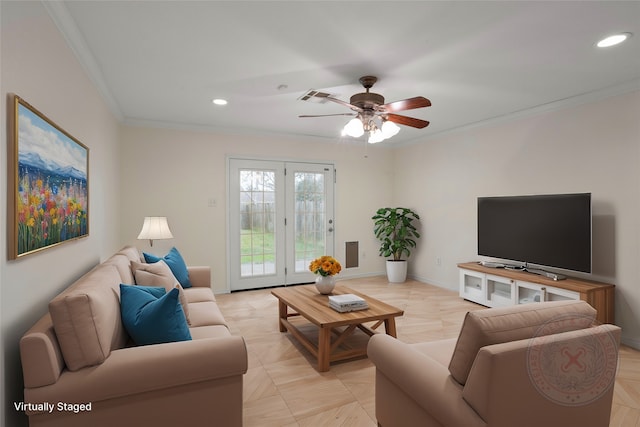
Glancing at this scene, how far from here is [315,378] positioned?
2568 millimetres

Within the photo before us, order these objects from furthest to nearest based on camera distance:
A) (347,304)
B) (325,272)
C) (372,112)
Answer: (325,272) → (372,112) → (347,304)

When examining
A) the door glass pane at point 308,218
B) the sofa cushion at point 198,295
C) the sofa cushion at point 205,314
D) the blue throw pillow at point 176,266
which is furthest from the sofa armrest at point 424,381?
the door glass pane at point 308,218

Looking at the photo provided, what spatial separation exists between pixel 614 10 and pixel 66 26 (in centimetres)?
336

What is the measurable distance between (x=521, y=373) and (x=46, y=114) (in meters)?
2.66

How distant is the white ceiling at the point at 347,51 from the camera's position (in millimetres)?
2064

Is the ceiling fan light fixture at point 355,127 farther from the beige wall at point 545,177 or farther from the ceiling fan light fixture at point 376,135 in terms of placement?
the beige wall at point 545,177

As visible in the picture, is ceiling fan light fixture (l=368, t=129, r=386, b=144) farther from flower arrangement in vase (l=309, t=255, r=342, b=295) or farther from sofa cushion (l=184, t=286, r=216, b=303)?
sofa cushion (l=184, t=286, r=216, b=303)

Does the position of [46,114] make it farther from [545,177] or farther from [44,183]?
[545,177]

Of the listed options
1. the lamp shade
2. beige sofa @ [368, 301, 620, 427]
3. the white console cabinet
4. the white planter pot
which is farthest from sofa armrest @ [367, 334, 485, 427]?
Result: the white planter pot

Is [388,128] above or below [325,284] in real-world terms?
above

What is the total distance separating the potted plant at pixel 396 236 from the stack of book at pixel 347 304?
2.86m

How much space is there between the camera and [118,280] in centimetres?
212

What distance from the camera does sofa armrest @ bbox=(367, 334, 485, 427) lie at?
1345 millimetres

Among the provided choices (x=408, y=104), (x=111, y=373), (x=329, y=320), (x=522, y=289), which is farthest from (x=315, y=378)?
(x=522, y=289)
